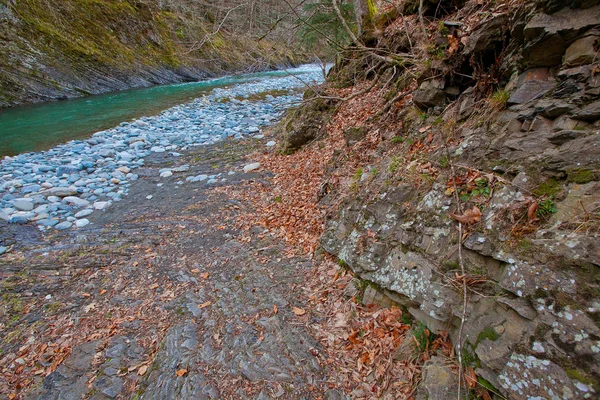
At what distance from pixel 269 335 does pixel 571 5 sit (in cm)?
357

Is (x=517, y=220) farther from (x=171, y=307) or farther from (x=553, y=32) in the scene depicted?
(x=171, y=307)

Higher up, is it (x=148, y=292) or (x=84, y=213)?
(x=84, y=213)

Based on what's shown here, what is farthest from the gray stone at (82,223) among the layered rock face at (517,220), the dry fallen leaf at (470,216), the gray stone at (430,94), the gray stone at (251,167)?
the dry fallen leaf at (470,216)

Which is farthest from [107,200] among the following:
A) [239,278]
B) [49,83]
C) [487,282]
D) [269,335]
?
[49,83]

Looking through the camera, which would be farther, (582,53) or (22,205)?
(22,205)

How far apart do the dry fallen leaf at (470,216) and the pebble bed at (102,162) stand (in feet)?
16.7

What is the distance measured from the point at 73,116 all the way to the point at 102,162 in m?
6.58

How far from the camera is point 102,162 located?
27.0 ft

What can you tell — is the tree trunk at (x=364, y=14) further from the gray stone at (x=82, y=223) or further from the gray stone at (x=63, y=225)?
the gray stone at (x=63, y=225)

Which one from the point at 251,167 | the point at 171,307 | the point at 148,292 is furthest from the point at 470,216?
the point at 251,167

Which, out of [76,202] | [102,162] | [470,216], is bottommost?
[76,202]

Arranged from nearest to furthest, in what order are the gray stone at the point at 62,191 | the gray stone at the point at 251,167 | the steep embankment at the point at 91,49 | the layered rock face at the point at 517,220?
1. the layered rock face at the point at 517,220
2. the gray stone at the point at 62,191
3. the gray stone at the point at 251,167
4. the steep embankment at the point at 91,49

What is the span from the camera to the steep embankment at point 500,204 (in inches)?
65.9

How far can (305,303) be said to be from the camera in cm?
320
